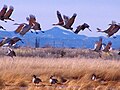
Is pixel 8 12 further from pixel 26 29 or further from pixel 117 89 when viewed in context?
pixel 117 89

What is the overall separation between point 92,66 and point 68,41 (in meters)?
95.7

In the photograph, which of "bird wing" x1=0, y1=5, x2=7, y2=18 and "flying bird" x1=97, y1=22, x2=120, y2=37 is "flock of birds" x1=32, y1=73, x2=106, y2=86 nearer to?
"flying bird" x1=97, y1=22, x2=120, y2=37

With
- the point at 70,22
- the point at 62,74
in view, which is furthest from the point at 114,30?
the point at 62,74

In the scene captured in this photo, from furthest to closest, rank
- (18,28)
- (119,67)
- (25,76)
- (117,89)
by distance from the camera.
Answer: (119,67)
(25,76)
(117,89)
(18,28)

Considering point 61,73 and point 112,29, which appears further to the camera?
point 61,73

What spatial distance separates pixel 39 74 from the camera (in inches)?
819

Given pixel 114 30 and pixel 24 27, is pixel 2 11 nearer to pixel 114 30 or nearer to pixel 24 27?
pixel 24 27

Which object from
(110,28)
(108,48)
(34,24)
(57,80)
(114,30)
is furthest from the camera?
(57,80)

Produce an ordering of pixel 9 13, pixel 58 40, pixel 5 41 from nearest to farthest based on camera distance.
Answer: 1. pixel 9 13
2. pixel 5 41
3. pixel 58 40

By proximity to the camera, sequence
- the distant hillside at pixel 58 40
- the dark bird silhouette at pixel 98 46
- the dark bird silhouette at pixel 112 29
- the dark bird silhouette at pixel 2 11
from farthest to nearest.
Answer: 1. the distant hillside at pixel 58 40
2. the dark bird silhouette at pixel 98 46
3. the dark bird silhouette at pixel 112 29
4. the dark bird silhouette at pixel 2 11

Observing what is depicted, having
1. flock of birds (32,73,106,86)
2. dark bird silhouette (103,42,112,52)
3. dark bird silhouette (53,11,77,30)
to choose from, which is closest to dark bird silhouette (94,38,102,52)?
dark bird silhouette (103,42,112,52)

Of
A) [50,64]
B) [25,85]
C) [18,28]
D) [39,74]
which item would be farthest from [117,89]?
[18,28]

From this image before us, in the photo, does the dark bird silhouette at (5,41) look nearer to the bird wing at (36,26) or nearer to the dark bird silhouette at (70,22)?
the bird wing at (36,26)

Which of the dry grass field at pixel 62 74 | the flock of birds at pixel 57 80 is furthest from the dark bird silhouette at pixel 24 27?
the flock of birds at pixel 57 80
